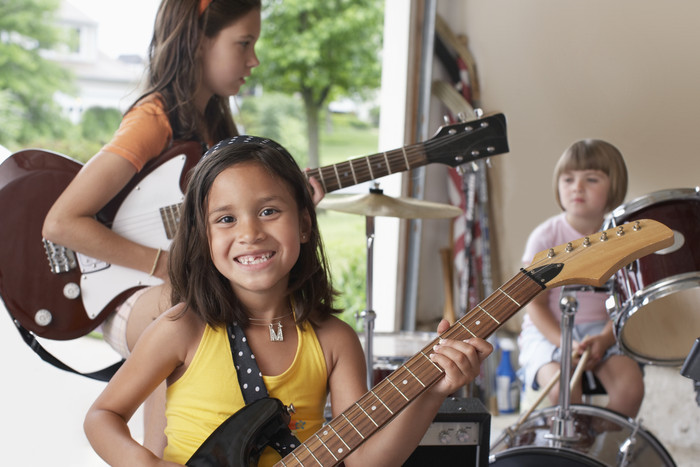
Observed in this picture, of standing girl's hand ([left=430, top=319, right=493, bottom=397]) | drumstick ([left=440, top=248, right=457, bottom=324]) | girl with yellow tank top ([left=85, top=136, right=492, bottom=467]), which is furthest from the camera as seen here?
drumstick ([left=440, top=248, right=457, bottom=324])

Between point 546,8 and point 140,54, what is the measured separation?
315 cm

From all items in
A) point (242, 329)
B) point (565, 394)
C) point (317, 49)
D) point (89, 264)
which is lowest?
point (565, 394)

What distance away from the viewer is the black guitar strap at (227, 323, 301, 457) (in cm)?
123

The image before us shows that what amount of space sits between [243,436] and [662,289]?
3.07 feet

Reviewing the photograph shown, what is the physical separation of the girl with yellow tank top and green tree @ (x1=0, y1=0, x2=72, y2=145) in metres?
5.87

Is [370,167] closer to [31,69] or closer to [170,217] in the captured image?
[170,217]

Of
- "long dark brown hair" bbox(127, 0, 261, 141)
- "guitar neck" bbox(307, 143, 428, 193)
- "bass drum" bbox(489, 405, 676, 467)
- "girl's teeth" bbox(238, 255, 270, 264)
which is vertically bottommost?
"bass drum" bbox(489, 405, 676, 467)

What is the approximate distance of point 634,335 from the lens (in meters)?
1.73

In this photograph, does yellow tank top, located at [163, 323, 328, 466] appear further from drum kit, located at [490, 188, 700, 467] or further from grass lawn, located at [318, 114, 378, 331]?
grass lawn, located at [318, 114, 378, 331]

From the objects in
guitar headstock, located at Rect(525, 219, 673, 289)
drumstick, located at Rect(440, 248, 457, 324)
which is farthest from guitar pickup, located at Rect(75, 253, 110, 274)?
drumstick, located at Rect(440, 248, 457, 324)

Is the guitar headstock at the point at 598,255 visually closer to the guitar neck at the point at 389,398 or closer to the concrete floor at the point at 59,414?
the guitar neck at the point at 389,398

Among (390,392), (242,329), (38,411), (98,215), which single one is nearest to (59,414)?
(38,411)

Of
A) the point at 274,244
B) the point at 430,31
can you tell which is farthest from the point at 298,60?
the point at 274,244

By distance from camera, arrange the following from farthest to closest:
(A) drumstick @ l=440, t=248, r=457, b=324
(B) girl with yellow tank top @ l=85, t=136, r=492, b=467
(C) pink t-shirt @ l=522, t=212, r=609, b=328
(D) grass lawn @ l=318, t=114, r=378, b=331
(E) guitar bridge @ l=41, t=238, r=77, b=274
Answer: (D) grass lawn @ l=318, t=114, r=378, b=331 → (A) drumstick @ l=440, t=248, r=457, b=324 → (C) pink t-shirt @ l=522, t=212, r=609, b=328 → (E) guitar bridge @ l=41, t=238, r=77, b=274 → (B) girl with yellow tank top @ l=85, t=136, r=492, b=467
